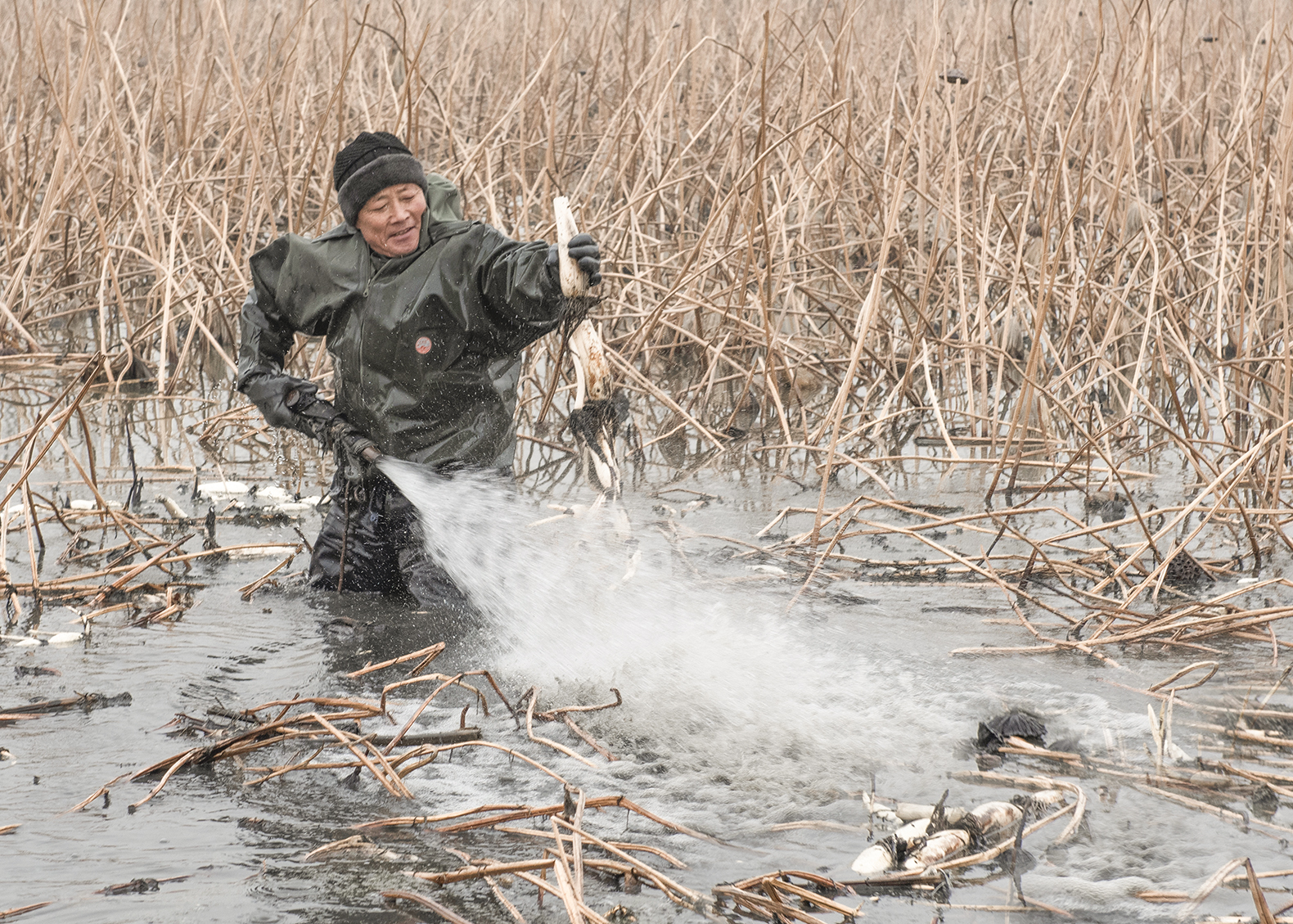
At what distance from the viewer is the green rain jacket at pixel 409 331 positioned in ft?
12.4

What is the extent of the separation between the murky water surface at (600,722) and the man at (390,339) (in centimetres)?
17

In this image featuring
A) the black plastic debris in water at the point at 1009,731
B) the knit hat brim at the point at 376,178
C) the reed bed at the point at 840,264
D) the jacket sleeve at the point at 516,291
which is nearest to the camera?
the black plastic debris in water at the point at 1009,731

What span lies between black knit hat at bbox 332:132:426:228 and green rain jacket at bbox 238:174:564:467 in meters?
0.15

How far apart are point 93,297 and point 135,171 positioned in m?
1.53

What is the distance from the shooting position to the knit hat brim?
3.74m

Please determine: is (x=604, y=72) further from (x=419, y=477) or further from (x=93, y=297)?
(x=419, y=477)

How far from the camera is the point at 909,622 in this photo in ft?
12.0

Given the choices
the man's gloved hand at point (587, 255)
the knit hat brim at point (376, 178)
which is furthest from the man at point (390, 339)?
the man's gloved hand at point (587, 255)

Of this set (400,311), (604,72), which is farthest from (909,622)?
(604,72)

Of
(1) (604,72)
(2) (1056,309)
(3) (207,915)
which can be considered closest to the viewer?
(3) (207,915)

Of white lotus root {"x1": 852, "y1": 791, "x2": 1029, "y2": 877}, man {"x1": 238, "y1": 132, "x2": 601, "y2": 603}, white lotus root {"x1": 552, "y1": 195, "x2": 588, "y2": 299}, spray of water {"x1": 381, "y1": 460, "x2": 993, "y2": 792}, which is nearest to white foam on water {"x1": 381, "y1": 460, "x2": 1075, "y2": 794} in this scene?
spray of water {"x1": 381, "y1": 460, "x2": 993, "y2": 792}

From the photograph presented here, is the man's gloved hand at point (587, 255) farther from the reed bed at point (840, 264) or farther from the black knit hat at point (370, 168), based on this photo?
the reed bed at point (840, 264)

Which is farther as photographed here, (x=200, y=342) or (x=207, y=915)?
(x=200, y=342)

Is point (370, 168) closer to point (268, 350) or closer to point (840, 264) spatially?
point (268, 350)
